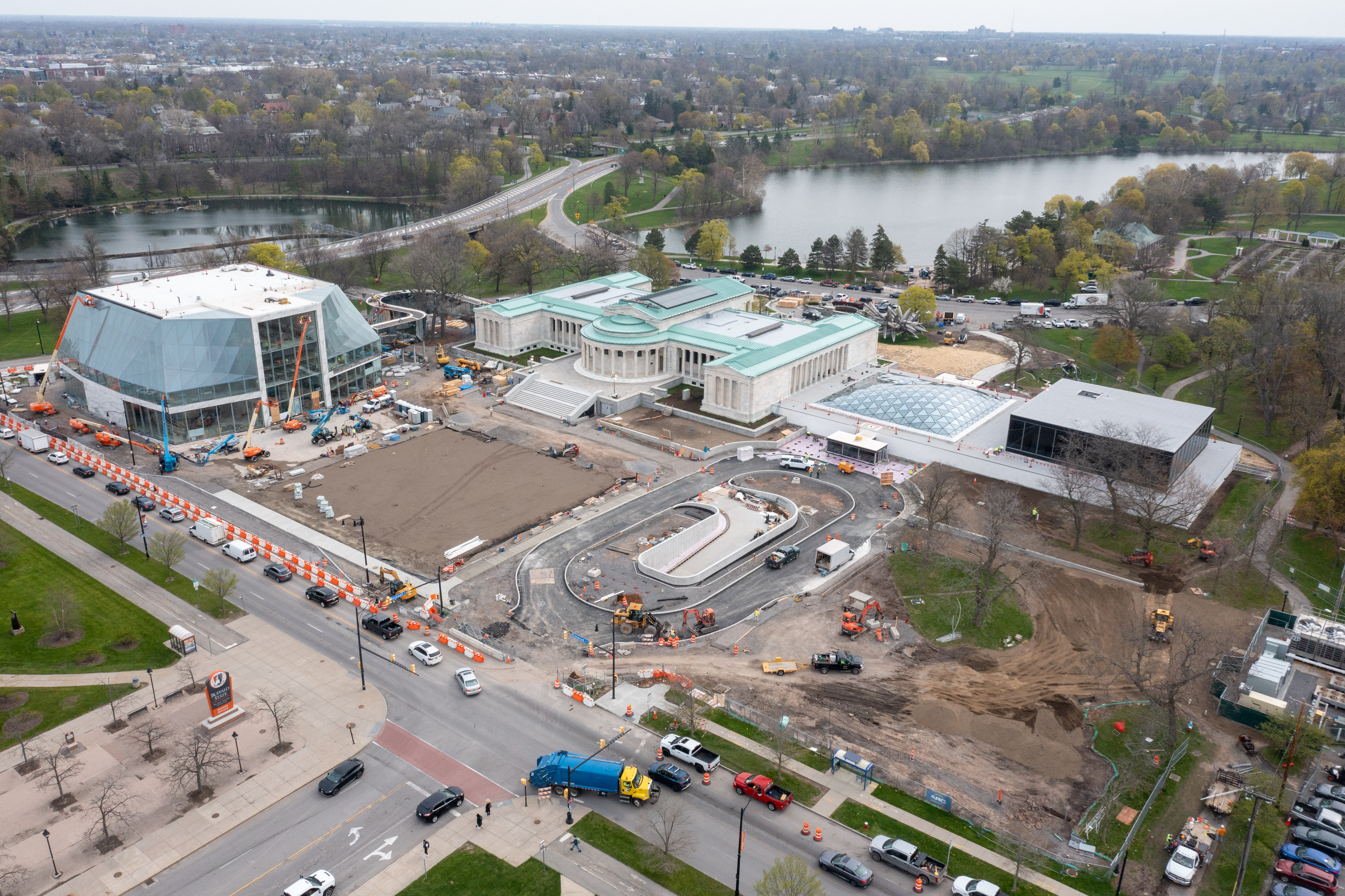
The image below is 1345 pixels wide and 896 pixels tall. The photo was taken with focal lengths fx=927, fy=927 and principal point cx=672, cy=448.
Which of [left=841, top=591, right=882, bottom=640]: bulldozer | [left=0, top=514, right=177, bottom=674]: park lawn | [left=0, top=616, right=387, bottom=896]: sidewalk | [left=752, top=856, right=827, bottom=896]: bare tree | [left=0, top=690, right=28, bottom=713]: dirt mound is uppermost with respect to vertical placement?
[left=752, top=856, right=827, bottom=896]: bare tree

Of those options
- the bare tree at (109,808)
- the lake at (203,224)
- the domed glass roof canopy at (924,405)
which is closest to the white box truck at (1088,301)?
the domed glass roof canopy at (924,405)

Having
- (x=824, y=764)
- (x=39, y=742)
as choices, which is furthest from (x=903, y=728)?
(x=39, y=742)

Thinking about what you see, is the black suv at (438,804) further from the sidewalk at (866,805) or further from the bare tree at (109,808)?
the bare tree at (109,808)

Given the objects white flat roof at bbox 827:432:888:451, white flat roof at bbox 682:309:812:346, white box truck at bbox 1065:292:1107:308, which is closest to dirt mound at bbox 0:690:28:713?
white flat roof at bbox 827:432:888:451

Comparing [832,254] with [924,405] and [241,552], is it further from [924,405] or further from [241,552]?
[241,552]

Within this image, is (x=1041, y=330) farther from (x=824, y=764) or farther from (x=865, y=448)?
(x=824, y=764)

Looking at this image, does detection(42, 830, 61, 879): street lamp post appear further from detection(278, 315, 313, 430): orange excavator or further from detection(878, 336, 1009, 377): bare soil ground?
detection(878, 336, 1009, 377): bare soil ground
